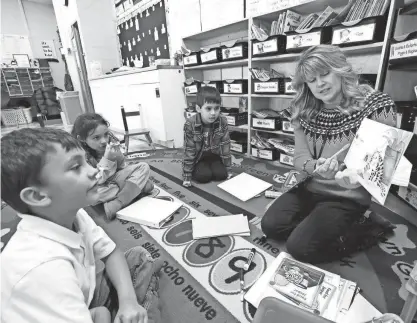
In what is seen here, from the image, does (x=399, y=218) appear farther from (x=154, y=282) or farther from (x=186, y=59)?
(x=186, y=59)

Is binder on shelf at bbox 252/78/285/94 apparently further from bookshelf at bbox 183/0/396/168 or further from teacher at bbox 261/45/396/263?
teacher at bbox 261/45/396/263

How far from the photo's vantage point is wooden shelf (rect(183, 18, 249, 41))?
6.24 feet

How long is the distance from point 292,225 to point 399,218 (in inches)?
23.5

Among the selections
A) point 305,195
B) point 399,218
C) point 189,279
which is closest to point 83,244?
point 189,279

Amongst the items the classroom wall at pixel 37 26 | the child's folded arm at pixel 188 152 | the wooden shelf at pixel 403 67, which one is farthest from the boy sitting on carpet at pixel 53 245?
the classroom wall at pixel 37 26

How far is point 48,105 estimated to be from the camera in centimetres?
471

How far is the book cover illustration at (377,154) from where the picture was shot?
0.59 meters

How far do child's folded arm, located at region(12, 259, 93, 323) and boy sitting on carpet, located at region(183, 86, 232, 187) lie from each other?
123 centimetres

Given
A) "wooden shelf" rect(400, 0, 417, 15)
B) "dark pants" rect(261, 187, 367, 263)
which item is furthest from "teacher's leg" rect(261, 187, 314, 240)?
"wooden shelf" rect(400, 0, 417, 15)

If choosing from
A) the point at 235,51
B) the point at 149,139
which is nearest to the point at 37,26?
the point at 149,139

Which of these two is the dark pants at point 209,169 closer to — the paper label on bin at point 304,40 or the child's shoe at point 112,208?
the child's shoe at point 112,208

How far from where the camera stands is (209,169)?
1.72 metres

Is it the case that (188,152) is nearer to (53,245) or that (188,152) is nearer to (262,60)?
(262,60)

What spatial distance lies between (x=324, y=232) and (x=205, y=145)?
102 centimetres
